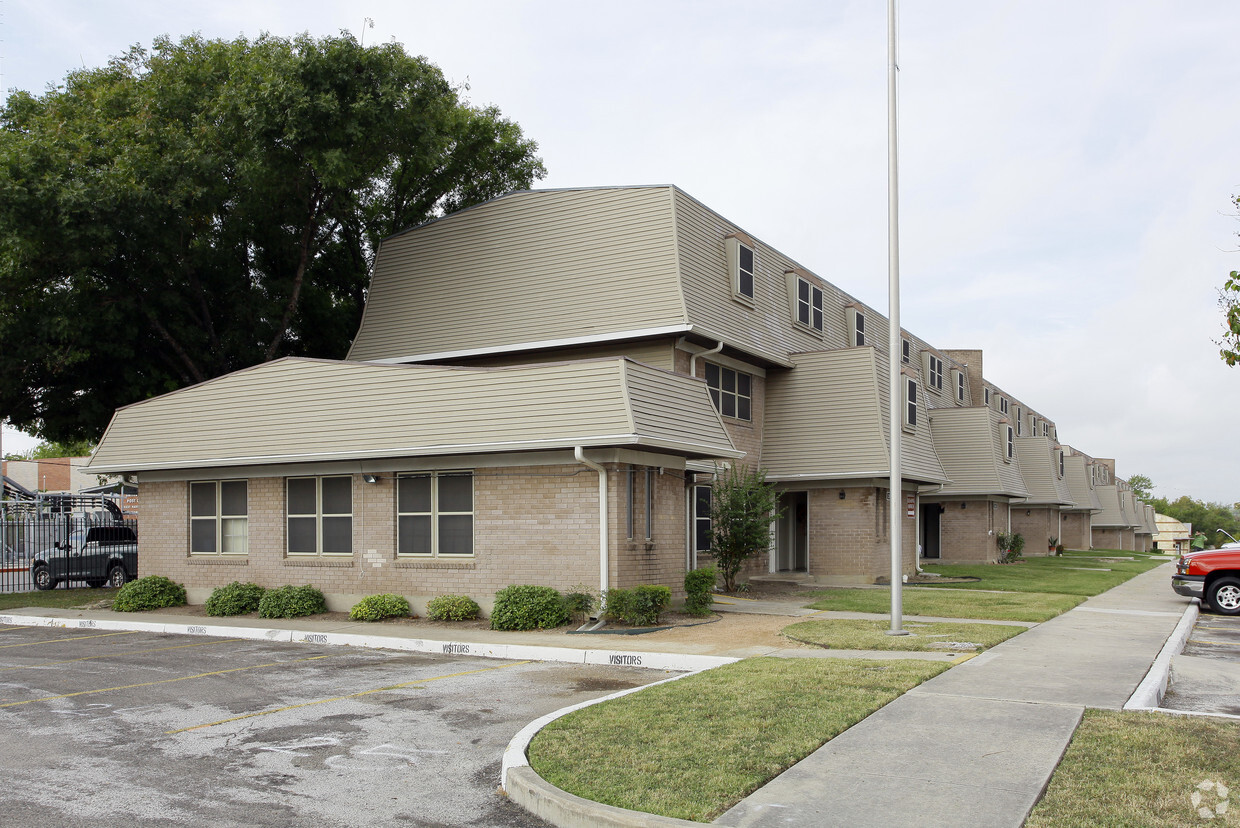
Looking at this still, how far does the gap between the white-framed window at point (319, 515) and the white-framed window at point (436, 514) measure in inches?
53.6

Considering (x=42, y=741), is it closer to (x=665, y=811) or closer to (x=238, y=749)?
(x=238, y=749)

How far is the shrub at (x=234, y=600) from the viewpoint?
19234 millimetres

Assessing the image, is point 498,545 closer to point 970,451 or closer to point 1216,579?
point 1216,579

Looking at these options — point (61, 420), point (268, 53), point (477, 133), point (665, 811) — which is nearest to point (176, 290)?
point (61, 420)

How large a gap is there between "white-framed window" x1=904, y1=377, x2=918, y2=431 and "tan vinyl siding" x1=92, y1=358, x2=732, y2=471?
39.5ft

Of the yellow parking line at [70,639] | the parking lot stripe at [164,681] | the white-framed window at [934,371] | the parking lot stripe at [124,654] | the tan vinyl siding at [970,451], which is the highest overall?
the white-framed window at [934,371]

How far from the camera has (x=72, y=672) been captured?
1301cm

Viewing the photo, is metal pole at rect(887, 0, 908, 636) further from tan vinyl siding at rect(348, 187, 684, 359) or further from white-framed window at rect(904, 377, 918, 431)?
white-framed window at rect(904, 377, 918, 431)

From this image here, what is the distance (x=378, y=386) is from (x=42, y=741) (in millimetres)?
10545

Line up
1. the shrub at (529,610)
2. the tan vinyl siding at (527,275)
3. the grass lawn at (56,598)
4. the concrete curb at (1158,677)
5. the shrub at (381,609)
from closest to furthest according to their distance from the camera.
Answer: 1. the concrete curb at (1158,677)
2. the shrub at (529,610)
3. the shrub at (381,609)
4. the tan vinyl siding at (527,275)
5. the grass lawn at (56,598)

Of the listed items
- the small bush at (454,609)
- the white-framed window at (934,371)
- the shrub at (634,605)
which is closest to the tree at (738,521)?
the shrub at (634,605)

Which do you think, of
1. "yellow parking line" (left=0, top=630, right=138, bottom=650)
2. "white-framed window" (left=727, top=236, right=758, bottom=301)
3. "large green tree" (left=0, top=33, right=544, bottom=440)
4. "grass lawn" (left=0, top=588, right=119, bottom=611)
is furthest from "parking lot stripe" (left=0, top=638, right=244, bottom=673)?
"white-framed window" (left=727, top=236, right=758, bottom=301)

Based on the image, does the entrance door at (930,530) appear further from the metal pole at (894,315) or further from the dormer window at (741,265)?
the metal pole at (894,315)

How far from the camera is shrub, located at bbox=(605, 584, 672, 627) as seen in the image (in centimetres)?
1584
